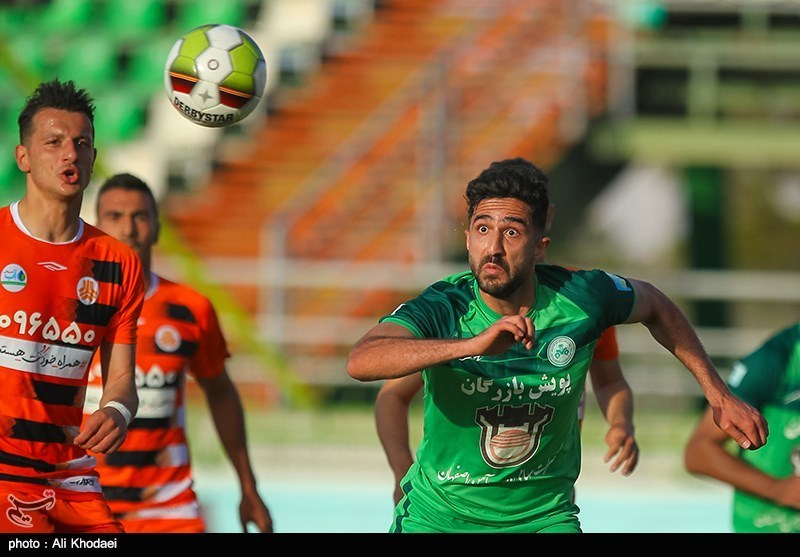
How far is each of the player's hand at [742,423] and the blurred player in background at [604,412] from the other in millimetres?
795

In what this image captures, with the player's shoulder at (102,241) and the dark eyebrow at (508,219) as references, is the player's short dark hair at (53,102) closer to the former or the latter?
the player's shoulder at (102,241)

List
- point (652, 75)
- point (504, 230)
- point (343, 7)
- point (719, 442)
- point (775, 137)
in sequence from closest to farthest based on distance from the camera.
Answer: point (504, 230) → point (719, 442) → point (775, 137) → point (652, 75) → point (343, 7)

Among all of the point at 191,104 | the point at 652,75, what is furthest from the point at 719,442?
the point at 652,75

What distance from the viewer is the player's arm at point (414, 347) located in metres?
4.17

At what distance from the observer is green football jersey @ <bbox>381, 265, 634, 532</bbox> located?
5.05 m

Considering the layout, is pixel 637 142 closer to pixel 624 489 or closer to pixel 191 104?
pixel 624 489

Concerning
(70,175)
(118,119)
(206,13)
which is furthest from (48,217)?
(206,13)

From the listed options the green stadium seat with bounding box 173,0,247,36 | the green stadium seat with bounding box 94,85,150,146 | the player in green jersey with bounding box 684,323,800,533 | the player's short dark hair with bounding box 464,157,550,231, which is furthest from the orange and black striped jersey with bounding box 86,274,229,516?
the green stadium seat with bounding box 173,0,247,36

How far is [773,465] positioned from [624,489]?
573cm

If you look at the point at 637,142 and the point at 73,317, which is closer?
the point at 73,317

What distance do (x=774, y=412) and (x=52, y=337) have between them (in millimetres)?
3299

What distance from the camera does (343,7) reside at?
19.2 m

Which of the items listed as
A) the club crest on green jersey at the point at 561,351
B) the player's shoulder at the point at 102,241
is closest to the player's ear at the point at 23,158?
the player's shoulder at the point at 102,241

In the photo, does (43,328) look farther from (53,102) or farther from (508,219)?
(508,219)
